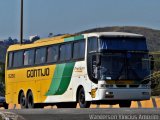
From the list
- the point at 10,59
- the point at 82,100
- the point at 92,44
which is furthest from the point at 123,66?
the point at 10,59

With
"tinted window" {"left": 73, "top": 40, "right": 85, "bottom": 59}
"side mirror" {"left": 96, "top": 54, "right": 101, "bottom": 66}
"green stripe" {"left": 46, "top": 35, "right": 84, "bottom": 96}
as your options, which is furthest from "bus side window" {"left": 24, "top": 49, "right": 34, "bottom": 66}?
"side mirror" {"left": 96, "top": 54, "right": 101, "bottom": 66}

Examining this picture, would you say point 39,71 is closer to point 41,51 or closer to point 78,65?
point 41,51

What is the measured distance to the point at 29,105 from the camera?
33.9m

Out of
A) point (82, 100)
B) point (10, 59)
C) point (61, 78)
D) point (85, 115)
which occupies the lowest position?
point (85, 115)

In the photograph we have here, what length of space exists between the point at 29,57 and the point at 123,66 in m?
7.20

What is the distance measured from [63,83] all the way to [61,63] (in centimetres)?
91

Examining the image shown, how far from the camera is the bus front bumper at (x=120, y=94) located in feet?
90.4

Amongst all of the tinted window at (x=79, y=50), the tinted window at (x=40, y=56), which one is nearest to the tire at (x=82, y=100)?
the tinted window at (x=79, y=50)

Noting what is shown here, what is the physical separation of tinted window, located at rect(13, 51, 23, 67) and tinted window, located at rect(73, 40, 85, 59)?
19.2ft

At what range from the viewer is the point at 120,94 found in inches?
1091

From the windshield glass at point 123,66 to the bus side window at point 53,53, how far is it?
12.6 feet

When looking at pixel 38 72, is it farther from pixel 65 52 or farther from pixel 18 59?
pixel 65 52

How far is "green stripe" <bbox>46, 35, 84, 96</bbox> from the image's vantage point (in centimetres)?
2956

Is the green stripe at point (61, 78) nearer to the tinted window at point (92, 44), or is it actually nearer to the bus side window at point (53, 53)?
the bus side window at point (53, 53)
